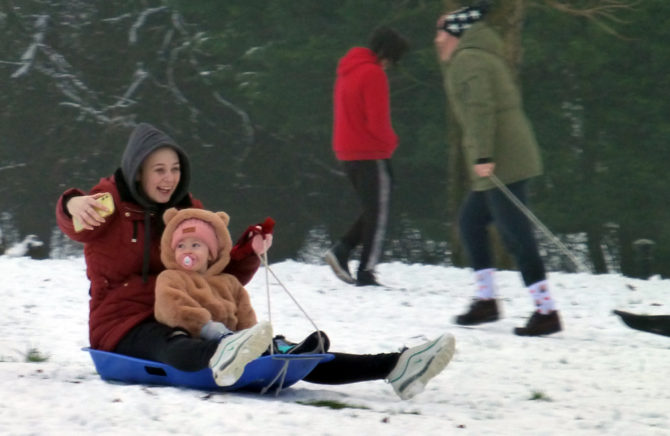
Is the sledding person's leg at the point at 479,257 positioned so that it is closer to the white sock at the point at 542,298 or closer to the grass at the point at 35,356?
the white sock at the point at 542,298

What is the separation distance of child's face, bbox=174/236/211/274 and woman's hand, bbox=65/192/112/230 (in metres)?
0.31

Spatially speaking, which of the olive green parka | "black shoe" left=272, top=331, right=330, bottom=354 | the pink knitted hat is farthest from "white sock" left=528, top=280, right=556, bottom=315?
the pink knitted hat

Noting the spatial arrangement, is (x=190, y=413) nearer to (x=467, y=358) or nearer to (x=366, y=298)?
(x=467, y=358)

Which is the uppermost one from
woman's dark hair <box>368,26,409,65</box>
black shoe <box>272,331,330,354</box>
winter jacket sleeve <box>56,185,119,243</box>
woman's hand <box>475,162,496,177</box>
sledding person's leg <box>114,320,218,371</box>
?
woman's dark hair <box>368,26,409,65</box>

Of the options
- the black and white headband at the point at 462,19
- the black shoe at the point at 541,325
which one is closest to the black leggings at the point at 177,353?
the black shoe at the point at 541,325

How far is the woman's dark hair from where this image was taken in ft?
24.2

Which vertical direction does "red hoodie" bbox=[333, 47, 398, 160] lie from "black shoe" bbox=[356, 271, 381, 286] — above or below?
above

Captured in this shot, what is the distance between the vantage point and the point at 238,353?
348 centimetres

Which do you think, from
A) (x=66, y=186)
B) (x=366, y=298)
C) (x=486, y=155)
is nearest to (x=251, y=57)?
(x=66, y=186)

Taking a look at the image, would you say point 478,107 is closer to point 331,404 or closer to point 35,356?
point 331,404

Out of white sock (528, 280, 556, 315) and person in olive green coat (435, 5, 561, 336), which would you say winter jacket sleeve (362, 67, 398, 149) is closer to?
person in olive green coat (435, 5, 561, 336)

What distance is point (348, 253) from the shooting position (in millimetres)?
7711

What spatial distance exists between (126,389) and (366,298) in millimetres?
3401

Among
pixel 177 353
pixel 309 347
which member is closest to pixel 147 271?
pixel 177 353
